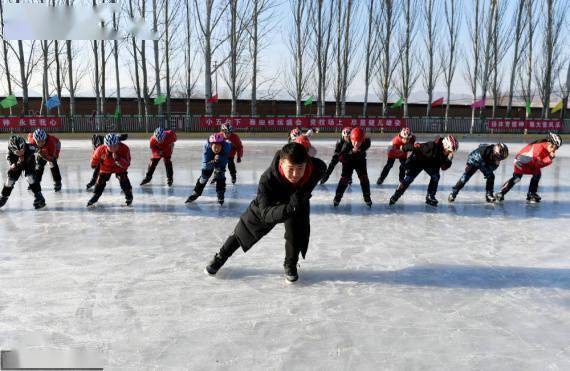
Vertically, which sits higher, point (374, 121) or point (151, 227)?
point (374, 121)

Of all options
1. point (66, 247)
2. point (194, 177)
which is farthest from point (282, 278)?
point (194, 177)

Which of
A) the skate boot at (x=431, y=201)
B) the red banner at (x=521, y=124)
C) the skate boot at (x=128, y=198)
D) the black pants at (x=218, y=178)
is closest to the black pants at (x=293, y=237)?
the black pants at (x=218, y=178)

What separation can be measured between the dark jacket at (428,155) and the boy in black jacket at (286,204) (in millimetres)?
3784

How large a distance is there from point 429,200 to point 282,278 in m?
4.05

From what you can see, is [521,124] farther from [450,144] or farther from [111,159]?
[111,159]

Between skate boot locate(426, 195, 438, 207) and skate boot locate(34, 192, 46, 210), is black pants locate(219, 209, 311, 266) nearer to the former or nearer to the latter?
skate boot locate(426, 195, 438, 207)

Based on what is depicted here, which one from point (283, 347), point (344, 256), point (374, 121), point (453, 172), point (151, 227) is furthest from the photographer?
point (374, 121)

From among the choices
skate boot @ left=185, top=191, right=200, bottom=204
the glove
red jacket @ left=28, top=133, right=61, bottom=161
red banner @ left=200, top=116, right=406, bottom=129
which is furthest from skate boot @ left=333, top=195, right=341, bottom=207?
red banner @ left=200, top=116, right=406, bottom=129

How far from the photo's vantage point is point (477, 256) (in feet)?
14.6

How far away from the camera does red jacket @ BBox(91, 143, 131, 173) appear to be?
6387 millimetres

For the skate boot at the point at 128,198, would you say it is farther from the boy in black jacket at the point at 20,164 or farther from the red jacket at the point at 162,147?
the red jacket at the point at 162,147

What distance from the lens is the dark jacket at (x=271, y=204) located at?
3.12m

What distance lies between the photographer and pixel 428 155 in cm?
673

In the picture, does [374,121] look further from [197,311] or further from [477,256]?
[197,311]
